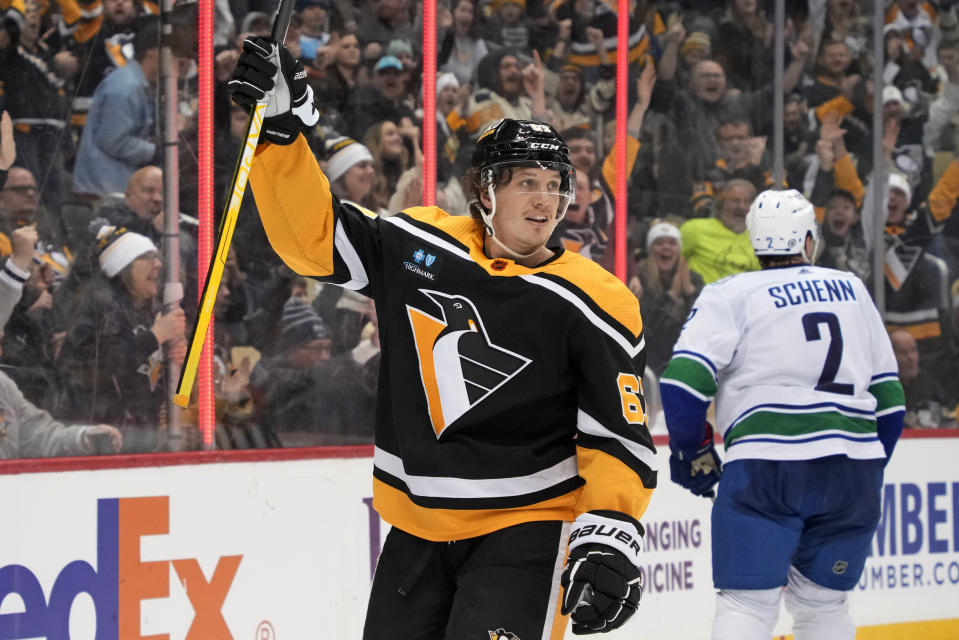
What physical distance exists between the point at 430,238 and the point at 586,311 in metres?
0.31

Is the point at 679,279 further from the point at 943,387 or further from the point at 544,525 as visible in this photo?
the point at 544,525

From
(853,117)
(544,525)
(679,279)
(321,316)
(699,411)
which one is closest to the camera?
(544,525)

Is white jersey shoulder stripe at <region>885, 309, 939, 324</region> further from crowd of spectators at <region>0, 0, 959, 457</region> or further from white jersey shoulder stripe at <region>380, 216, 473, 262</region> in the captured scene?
white jersey shoulder stripe at <region>380, 216, 473, 262</region>

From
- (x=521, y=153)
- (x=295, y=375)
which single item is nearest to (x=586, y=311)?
(x=521, y=153)

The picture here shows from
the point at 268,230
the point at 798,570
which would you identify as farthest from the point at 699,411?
the point at 268,230

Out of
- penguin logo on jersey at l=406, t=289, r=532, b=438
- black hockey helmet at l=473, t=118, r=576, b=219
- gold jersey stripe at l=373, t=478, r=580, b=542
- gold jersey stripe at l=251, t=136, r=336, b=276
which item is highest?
black hockey helmet at l=473, t=118, r=576, b=219

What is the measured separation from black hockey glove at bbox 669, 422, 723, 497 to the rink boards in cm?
96

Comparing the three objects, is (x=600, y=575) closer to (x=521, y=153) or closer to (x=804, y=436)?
(x=521, y=153)

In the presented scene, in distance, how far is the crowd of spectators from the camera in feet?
12.1

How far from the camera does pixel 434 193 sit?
14.7 ft

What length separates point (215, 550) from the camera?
3711 millimetres

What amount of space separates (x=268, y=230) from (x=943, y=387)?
159 inches

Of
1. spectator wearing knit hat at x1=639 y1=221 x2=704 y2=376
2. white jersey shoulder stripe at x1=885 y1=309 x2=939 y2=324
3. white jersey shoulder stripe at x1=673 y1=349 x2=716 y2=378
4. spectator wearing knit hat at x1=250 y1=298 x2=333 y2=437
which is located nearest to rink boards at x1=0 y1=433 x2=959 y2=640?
spectator wearing knit hat at x1=250 y1=298 x2=333 y2=437

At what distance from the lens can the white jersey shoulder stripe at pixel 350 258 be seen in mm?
2291
